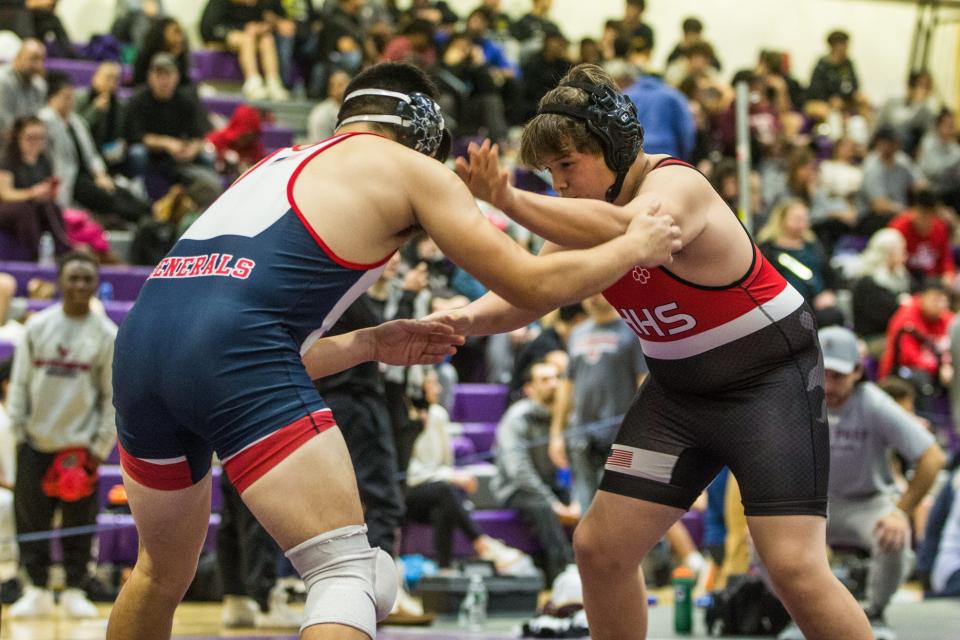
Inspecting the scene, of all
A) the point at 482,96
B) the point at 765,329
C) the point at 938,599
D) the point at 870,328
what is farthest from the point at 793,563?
the point at 482,96

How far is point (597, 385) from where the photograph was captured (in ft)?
27.8

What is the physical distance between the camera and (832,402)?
6.46m

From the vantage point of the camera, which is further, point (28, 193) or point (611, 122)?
point (28, 193)

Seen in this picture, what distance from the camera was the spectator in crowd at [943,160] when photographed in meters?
14.9

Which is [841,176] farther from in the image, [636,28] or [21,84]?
[21,84]

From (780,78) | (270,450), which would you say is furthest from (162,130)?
(270,450)

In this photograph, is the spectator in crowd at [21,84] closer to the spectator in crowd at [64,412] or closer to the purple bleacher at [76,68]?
the purple bleacher at [76,68]

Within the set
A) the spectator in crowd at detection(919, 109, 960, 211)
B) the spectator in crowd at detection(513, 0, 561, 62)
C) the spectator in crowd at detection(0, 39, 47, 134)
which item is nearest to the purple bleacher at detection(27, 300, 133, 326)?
the spectator in crowd at detection(0, 39, 47, 134)

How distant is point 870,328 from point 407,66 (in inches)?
339

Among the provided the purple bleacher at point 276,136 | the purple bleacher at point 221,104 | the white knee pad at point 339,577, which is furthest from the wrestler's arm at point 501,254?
the purple bleacher at point 221,104

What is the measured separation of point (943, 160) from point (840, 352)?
948cm

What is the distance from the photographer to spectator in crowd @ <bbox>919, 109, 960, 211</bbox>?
14.9 metres

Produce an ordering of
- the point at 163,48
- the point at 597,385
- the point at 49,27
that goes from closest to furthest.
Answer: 1. the point at 597,385
2. the point at 163,48
3. the point at 49,27

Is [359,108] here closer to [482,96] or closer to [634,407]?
[634,407]
